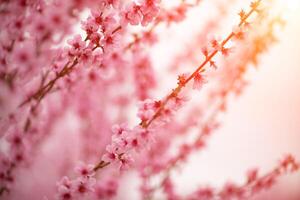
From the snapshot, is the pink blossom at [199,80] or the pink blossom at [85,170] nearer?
the pink blossom at [199,80]

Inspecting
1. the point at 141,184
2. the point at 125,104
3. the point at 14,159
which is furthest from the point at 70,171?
the point at 14,159

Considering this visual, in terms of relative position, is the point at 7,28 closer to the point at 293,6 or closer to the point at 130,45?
the point at 130,45

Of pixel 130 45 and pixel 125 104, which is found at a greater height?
pixel 125 104

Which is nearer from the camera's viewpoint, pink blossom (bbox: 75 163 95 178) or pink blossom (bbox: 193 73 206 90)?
pink blossom (bbox: 193 73 206 90)

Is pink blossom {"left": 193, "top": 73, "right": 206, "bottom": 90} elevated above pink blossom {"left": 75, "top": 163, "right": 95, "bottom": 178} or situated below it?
below

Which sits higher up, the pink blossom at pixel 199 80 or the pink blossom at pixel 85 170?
the pink blossom at pixel 85 170

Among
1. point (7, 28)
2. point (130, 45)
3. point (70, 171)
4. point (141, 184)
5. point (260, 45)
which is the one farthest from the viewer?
point (70, 171)

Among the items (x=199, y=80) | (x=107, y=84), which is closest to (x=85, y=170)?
(x=199, y=80)

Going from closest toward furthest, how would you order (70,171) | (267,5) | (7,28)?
1. (267,5)
2. (7,28)
3. (70,171)
